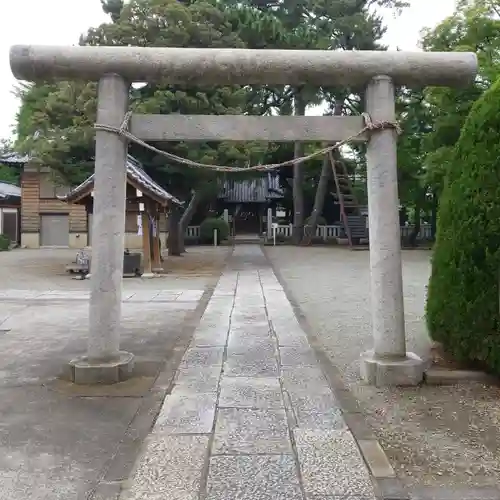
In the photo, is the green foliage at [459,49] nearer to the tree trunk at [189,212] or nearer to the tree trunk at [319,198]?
the tree trunk at [189,212]

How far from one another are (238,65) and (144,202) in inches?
430

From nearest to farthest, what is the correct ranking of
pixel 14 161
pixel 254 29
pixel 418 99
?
1. pixel 254 29
2. pixel 418 99
3. pixel 14 161

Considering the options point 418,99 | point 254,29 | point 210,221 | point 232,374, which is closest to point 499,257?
point 232,374

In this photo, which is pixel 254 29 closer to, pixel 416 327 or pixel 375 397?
pixel 416 327

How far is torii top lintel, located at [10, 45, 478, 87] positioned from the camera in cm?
501

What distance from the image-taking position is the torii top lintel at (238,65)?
5.01 metres

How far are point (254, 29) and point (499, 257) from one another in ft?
62.3

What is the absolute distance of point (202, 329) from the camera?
767 centimetres

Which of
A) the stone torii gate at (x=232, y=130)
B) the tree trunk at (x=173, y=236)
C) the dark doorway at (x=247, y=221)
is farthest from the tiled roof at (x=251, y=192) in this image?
the stone torii gate at (x=232, y=130)

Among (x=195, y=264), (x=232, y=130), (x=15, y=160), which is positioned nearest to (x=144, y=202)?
(x=195, y=264)

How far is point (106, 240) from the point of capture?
5.07 m

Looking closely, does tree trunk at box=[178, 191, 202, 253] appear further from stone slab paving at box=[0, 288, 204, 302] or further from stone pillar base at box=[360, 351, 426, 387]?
stone pillar base at box=[360, 351, 426, 387]

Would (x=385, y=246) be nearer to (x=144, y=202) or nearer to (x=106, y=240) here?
(x=106, y=240)

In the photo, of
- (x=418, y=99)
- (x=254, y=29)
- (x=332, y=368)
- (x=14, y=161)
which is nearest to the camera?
(x=332, y=368)
